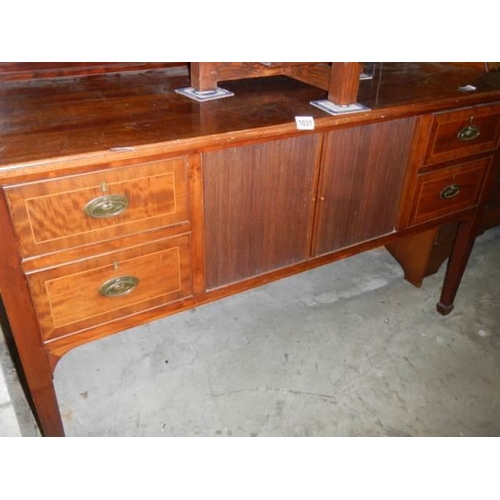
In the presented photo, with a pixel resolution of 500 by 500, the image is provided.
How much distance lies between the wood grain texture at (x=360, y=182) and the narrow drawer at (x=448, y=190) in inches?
3.9

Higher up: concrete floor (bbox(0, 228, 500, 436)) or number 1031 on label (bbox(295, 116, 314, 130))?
number 1031 on label (bbox(295, 116, 314, 130))

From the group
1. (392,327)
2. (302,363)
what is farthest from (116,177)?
(392,327)

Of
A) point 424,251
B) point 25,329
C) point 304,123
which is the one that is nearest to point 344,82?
point 304,123

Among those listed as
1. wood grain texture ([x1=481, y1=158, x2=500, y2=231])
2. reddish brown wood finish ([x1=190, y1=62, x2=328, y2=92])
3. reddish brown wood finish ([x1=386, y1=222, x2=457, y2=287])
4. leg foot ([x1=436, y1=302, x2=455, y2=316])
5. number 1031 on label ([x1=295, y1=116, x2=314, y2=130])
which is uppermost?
reddish brown wood finish ([x1=190, y1=62, x2=328, y2=92])

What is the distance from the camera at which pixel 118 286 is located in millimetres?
1221

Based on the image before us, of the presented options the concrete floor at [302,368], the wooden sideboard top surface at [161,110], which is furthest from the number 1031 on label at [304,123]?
the concrete floor at [302,368]

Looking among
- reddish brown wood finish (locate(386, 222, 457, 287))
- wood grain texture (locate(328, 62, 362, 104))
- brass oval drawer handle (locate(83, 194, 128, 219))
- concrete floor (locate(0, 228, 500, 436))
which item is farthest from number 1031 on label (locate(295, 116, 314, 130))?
reddish brown wood finish (locate(386, 222, 457, 287))

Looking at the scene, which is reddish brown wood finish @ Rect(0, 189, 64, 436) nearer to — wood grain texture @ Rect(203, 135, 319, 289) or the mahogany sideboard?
the mahogany sideboard

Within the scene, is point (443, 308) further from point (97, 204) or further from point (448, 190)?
point (97, 204)

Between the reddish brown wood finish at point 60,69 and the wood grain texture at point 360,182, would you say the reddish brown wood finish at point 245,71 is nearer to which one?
the wood grain texture at point 360,182

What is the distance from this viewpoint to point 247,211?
134 cm

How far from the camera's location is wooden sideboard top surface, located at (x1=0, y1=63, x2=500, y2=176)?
3.46 ft

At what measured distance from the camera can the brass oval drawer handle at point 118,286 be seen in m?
1.20

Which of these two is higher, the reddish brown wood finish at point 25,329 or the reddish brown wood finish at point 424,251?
the reddish brown wood finish at point 25,329
